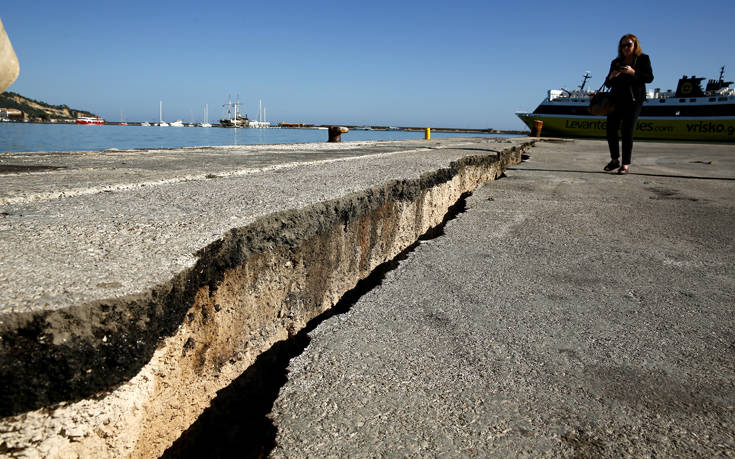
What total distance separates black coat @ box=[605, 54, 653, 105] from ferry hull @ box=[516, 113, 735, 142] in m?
28.0

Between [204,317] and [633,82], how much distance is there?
485cm

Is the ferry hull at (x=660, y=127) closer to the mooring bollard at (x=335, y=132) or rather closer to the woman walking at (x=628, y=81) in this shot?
the mooring bollard at (x=335, y=132)

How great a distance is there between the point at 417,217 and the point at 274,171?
936mm

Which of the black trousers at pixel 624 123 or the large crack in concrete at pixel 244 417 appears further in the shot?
the black trousers at pixel 624 123

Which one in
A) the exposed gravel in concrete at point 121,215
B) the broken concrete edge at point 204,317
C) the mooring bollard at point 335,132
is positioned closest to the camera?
the broken concrete edge at point 204,317

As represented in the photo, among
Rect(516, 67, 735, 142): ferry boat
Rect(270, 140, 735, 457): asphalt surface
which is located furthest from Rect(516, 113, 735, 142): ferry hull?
Rect(270, 140, 735, 457): asphalt surface

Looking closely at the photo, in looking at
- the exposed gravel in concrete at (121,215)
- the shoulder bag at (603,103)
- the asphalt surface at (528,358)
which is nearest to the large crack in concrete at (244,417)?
the asphalt surface at (528,358)

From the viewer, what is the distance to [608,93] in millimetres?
4824

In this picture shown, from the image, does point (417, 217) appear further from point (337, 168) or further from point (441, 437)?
point (441, 437)

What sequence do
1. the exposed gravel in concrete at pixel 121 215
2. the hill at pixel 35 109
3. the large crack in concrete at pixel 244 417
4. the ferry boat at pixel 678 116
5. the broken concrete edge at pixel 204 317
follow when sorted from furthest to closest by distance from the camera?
the hill at pixel 35 109 < the ferry boat at pixel 678 116 < the large crack in concrete at pixel 244 417 < the exposed gravel in concrete at pixel 121 215 < the broken concrete edge at pixel 204 317

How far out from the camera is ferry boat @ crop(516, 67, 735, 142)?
29.7 m

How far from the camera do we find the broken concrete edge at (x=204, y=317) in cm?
76

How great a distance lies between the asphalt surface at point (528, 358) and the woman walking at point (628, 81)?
2722 millimetres

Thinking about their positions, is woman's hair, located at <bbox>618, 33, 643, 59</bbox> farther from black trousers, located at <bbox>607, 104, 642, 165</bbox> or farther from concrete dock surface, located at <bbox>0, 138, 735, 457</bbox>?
concrete dock surface, located at <bbox>0, 138, 735, 457</bbox>
